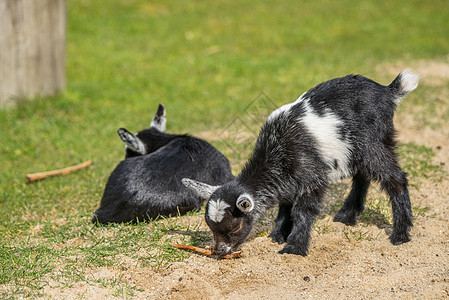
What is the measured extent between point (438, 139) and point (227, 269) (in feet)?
16.3

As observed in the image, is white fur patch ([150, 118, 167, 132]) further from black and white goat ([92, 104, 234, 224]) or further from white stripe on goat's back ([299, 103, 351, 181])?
white stripe on goat's back ([299, 103, 351, 181])

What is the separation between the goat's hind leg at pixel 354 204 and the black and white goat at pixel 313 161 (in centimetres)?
42

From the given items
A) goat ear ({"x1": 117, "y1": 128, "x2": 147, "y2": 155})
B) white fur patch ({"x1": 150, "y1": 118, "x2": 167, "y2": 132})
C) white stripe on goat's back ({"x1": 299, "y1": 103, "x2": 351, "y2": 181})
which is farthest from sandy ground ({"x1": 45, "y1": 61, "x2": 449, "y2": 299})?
white fur patch ({"x1": 150, "y1": 118, "x2": 167, "y2": 132})

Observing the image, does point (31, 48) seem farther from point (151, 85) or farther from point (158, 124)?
point (158, 124)

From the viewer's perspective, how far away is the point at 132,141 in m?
7.23

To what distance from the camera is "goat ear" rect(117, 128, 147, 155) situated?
23.5ft

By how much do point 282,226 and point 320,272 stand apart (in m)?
0.83

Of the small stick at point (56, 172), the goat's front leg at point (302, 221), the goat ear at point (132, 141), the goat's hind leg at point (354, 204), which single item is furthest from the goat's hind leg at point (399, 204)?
the small stick at point (56, 172)

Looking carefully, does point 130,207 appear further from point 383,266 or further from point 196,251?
point 383,266

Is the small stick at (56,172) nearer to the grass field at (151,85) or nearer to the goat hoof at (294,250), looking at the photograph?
the grass field at (151,85)

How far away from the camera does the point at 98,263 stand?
514 cm

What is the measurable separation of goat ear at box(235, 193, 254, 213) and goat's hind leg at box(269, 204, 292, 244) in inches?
28.0

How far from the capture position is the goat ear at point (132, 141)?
7.18 m

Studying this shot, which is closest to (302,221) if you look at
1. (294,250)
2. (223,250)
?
(294,250)
